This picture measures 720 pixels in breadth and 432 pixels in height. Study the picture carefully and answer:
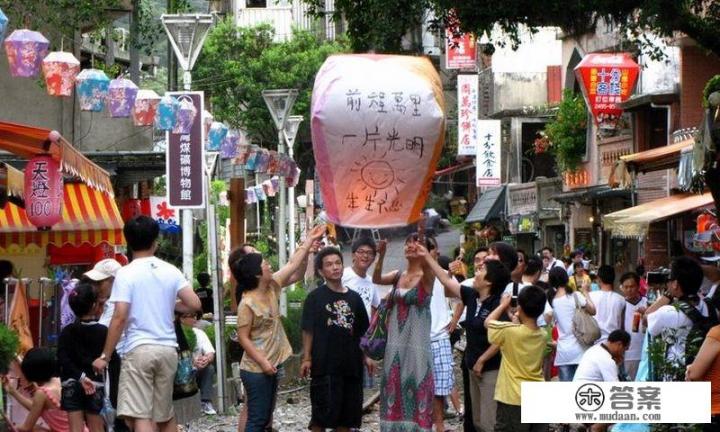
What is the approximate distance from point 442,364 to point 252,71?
36.5 m

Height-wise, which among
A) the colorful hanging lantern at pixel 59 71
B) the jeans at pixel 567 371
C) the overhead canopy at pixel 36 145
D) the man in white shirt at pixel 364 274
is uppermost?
the colorful hanging lantern at pixel 59 71

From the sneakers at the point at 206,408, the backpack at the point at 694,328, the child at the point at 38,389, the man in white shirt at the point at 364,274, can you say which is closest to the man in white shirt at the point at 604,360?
the backpack at the point at 694,328

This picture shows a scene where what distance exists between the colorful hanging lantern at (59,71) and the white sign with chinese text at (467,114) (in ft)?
84.8

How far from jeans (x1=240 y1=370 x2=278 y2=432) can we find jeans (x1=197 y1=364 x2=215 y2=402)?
464 cm

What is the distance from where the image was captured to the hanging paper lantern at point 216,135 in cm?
2092

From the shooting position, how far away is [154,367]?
9.98 m

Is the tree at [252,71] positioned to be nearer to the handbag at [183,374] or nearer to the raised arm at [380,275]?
the raised arm at [380,275]

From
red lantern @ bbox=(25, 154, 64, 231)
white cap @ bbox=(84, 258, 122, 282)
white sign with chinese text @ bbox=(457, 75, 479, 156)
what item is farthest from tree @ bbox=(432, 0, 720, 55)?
white sign with chinese text @ bbox=(457, 75, 479, 156)

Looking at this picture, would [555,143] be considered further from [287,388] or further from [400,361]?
[400,361]

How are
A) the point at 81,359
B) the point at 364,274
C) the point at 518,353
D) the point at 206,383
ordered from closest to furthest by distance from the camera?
the point at 81,359, the point at 518,353, the point at 364,274, the point at 206,383

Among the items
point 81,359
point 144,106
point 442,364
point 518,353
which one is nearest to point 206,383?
point 144,106

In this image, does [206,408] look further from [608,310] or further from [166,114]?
[608,310]

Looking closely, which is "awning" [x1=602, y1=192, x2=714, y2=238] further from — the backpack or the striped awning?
the striped awning

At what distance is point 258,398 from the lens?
1136 centimetres
